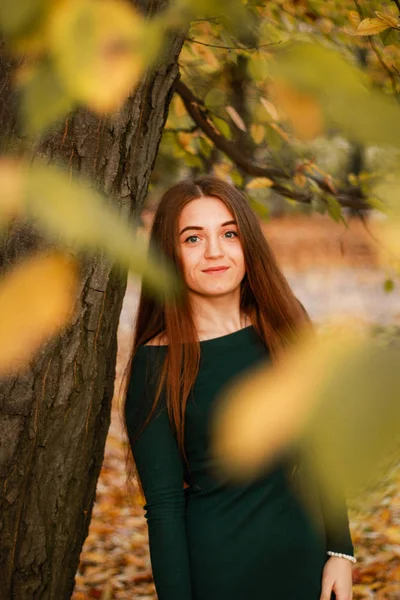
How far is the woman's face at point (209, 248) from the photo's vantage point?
173 cm

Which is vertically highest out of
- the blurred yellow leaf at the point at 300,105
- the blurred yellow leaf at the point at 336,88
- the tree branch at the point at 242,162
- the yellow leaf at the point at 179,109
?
the yellow leaf at the point at 179,109

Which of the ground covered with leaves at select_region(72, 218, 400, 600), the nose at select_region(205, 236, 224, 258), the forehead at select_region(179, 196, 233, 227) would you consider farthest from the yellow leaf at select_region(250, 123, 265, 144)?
the nose at select_region(205, 236, 224, 258)

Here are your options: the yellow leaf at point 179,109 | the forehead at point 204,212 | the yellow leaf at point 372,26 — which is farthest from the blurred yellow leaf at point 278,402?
the yellow leaf at point 179,109

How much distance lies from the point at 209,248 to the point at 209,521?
0.74m

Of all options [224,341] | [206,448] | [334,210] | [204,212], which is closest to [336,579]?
[206,448]

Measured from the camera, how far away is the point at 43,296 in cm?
32

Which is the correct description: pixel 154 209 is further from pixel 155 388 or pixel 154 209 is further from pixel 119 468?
pixel 119 468

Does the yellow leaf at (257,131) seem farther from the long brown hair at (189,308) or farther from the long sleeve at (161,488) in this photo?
the long sleeve at (161,488)

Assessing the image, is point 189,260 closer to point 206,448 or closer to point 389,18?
point 206,448

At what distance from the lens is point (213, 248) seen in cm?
172

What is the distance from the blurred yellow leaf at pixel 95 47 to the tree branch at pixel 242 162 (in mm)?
2196

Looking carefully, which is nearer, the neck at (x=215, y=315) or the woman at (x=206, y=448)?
the woman at (x=206, y=448)

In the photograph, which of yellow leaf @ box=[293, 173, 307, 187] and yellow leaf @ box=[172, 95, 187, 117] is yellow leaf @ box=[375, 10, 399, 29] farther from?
yellow leaf @ box=[172, 95, 187, 117]

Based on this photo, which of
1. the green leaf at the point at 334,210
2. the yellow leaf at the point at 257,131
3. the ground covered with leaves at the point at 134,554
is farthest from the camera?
the ground covered with leaves at the point at 134,554
